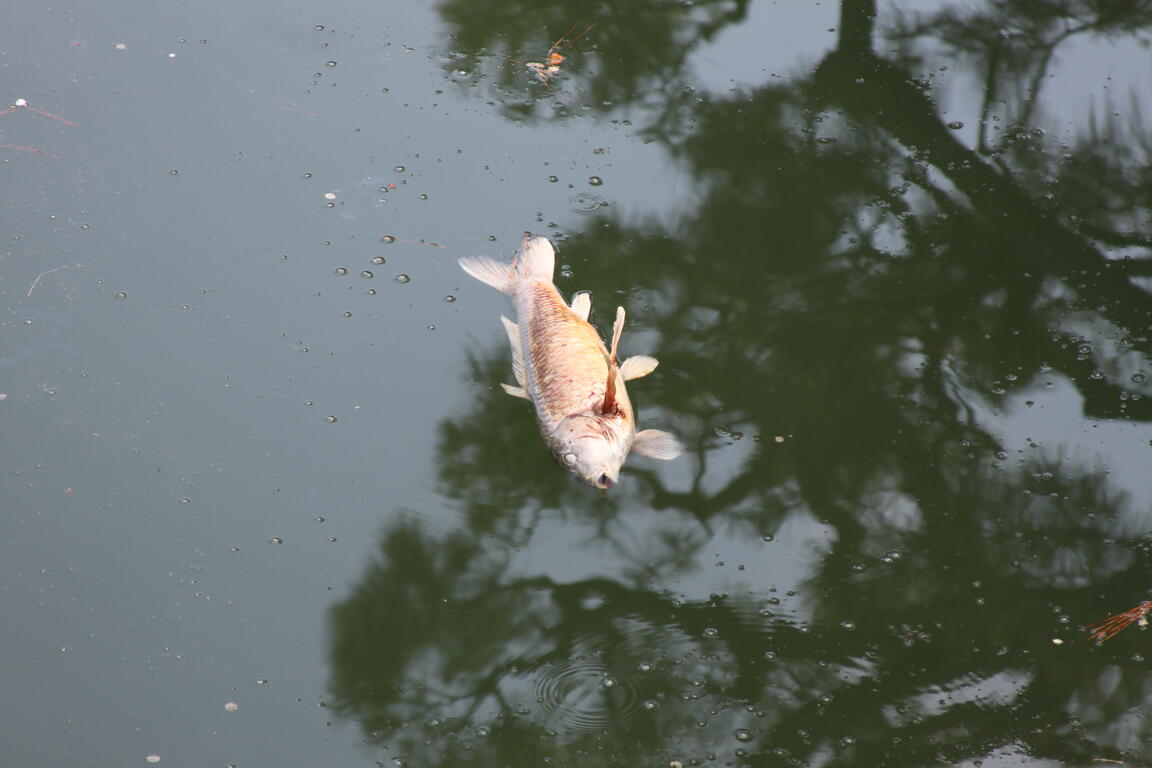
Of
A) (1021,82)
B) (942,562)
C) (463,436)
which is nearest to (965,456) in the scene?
(942,562)

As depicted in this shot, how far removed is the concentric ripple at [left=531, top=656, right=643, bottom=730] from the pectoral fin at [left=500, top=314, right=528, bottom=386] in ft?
3.00

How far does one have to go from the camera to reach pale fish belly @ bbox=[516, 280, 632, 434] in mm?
3213

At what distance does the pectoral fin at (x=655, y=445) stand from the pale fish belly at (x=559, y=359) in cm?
8

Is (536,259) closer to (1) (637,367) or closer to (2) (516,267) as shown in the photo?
(2) (516,267)

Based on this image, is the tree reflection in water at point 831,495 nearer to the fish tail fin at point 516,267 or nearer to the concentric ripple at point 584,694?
the concentric ripple at point 584,694

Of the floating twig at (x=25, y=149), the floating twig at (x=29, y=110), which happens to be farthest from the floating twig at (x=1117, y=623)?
the floating twig at (x=29, y=110)

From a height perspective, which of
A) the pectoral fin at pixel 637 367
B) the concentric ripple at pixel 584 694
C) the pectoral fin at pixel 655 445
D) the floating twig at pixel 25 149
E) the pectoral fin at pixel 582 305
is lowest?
the concentric ripple at pixel 584 694

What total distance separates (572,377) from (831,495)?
2.85 feet

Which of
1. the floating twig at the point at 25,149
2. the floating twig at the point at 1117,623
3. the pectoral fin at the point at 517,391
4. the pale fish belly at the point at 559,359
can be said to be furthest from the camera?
the floating twig at the point at 25,149

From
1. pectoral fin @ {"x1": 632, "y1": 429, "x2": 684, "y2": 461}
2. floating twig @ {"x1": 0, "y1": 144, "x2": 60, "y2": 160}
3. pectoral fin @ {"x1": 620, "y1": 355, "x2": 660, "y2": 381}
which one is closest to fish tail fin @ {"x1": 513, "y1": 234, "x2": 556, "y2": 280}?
pectoral fin @ {"x1": 620, "y1": 355, "x2": 660, "y2": 381}

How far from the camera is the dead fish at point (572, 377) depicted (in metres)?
3.12

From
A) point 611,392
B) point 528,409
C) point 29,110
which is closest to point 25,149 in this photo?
point 29,110

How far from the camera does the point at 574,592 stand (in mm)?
3096

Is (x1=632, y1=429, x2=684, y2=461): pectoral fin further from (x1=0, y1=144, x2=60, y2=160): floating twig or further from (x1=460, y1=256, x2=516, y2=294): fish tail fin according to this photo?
(x1=0, y1=144, x2=60, y2=160): floating twig
